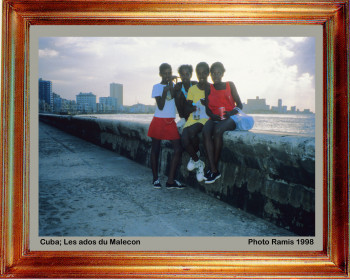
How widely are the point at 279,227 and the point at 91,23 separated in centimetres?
209

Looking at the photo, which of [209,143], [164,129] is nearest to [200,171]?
[209,143]

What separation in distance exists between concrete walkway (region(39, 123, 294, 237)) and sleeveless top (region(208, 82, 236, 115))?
2.90 ft

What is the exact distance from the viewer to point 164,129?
11.9 feet

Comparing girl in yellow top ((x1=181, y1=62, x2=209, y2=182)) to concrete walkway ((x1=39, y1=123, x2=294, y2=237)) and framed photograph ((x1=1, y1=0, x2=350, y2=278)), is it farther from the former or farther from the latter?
framed photograph ((x1=1, y1=0, x2=350, y2=278))

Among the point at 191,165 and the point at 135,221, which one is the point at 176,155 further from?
the point at 135,221

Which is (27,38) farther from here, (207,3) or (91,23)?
(207,3)

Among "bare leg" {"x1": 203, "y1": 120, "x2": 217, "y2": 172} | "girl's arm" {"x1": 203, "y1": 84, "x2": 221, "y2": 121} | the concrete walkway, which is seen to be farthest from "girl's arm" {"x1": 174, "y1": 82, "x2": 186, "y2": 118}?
the concrete walkway

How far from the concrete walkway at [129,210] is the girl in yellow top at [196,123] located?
28 centimetres

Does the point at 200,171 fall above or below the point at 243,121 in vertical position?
below

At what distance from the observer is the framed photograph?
2.23m

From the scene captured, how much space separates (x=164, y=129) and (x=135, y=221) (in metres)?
1.32

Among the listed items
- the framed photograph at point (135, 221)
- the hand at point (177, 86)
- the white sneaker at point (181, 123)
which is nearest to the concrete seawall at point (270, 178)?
the framed photograph at point (135, 221)

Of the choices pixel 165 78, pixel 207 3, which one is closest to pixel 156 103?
pixel 165 78

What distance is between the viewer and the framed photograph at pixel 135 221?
223 centimetres
